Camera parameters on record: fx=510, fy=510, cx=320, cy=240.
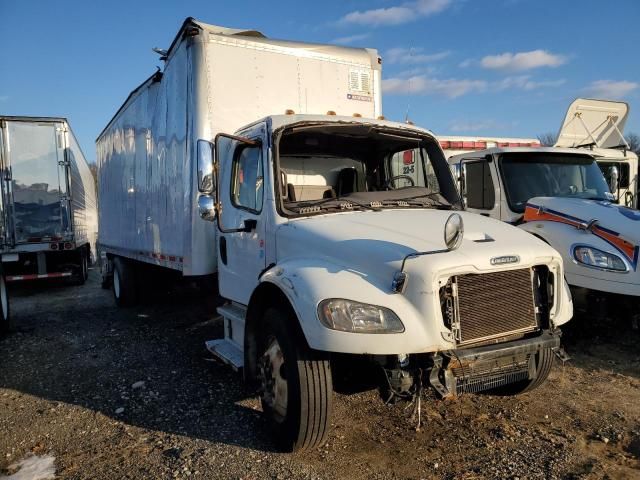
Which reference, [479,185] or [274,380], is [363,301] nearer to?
[274,380]

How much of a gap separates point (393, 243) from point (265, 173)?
56.5 inches

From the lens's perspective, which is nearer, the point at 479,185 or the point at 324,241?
the point at 324,241

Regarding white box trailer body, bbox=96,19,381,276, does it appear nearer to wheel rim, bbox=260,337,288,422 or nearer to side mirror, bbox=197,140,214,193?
side mirror, bbox=197,140,214,193

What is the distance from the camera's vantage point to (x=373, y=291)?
314cm

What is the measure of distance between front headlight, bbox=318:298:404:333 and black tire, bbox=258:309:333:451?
375 mm

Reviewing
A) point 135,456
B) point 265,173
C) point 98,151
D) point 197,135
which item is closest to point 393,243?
point 265,173

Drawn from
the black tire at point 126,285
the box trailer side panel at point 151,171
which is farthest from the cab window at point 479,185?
the black tire at point 126,285

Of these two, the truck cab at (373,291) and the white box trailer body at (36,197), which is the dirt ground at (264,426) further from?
the white box trailer body at (36,197)

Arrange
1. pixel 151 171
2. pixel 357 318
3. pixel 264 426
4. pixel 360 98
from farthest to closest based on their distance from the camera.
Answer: pixel 151 171 → pixel 360 98 → pixel 264 426 → pixel 357 318

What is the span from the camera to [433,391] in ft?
10.6

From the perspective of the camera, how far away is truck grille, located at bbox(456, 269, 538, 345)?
3.20 meters

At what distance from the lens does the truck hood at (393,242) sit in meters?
3.21

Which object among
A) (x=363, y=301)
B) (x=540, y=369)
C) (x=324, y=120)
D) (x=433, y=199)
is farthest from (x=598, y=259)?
(x=363, y=301)

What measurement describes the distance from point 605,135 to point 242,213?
392 inches
